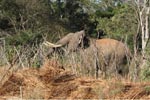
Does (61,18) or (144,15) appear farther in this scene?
(61,18)

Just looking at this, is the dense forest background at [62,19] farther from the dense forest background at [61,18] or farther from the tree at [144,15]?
the tree at [144,15]

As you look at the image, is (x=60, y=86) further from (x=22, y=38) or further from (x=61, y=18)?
(x=61, y=18)

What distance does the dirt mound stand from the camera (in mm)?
9281

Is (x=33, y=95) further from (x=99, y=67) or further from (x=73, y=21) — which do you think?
(x=73, y=21)

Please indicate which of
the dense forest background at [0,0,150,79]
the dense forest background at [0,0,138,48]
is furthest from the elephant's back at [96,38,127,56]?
the dense forest background at [0,0,150,79]

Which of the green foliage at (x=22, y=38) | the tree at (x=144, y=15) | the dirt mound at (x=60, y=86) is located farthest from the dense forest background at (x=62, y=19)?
the dirt mound at (x=60, y=86)

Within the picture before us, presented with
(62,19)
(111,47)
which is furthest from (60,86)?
(62,19)

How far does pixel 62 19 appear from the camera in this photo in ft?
148

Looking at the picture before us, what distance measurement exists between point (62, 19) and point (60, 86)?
117 ft

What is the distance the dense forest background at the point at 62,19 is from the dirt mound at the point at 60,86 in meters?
19.6

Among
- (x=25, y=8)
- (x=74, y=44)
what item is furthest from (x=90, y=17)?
(x=74, y=44)

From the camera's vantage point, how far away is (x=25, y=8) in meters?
40.8

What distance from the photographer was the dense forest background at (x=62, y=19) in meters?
33.3

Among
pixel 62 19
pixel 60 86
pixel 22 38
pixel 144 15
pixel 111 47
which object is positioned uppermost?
pixel 60 86
